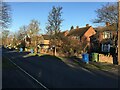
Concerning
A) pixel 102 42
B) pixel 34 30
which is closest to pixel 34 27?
pixel 34 30

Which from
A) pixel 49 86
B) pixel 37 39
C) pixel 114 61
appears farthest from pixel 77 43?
pixel 49 86

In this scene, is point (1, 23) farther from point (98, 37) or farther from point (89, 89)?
point (98, 37)

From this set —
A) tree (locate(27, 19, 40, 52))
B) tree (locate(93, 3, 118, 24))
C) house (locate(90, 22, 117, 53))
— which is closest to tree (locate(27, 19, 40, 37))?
tree (locate(27, 19, 40, 52))

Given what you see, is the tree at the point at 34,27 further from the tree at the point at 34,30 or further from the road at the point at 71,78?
the road at the point at 71,78

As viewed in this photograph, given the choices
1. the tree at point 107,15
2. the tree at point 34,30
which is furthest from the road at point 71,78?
the tree at point 34,30

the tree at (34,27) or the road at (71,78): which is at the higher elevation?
the tree at (34,27)

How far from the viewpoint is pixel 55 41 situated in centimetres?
5450

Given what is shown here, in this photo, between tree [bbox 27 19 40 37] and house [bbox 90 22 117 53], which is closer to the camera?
house [bbox 90 22 117 53]

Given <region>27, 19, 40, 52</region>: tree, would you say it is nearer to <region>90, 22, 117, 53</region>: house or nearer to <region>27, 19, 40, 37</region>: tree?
<region>27, 19, 40, 37</region>: tree

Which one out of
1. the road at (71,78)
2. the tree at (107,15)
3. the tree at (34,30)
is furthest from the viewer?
the tree at (34,30)

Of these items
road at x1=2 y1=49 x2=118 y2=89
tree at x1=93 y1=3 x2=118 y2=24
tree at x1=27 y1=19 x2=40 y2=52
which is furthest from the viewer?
tree at x1=27 y1=19 x2=40 y2=52

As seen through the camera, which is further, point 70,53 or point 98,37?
point 98,37

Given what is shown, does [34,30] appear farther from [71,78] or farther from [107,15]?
[71,78]

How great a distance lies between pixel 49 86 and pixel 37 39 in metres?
62.9
